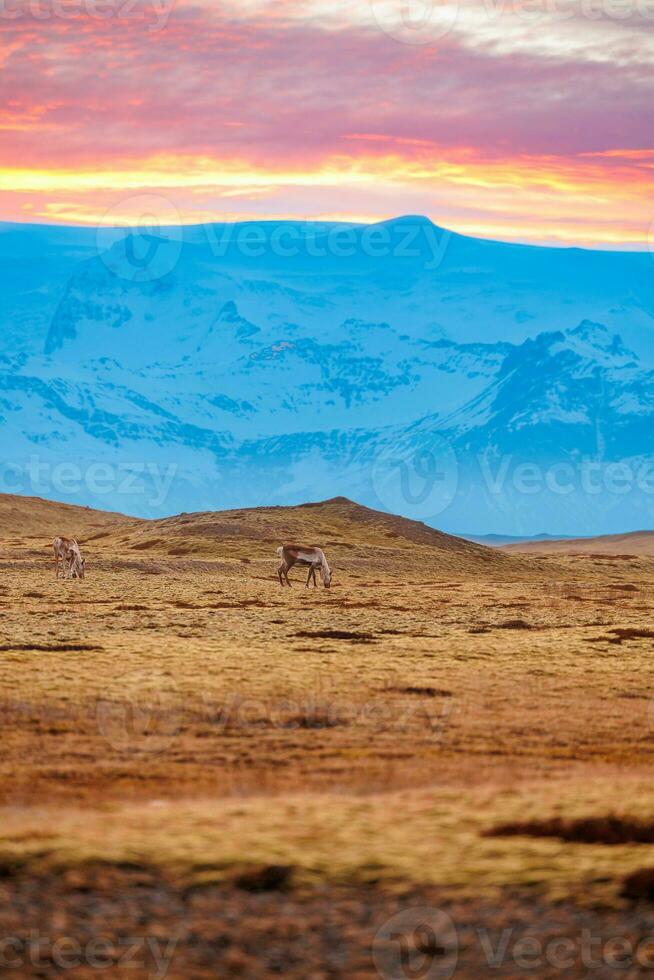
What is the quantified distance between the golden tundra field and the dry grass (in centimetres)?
7

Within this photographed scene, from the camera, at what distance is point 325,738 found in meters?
23.1

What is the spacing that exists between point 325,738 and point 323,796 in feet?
15.6

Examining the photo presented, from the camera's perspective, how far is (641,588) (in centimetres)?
7762

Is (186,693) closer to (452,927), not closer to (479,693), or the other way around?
(479,693)

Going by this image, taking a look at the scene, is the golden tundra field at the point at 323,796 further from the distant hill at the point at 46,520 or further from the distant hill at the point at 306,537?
the distant hill at the point at 46,520

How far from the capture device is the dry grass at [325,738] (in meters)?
15.0

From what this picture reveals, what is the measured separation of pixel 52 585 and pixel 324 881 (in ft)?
162

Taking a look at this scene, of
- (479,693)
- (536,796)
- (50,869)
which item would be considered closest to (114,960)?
(50,869)

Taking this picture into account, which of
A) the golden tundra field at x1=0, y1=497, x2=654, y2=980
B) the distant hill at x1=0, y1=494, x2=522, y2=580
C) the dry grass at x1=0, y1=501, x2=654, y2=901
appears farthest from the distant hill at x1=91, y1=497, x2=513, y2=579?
the golden tundra field at x1=0, y1=497, x2=654, y2=980

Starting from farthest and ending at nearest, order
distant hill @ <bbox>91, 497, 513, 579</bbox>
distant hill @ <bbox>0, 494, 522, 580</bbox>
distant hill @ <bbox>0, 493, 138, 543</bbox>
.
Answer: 1. distant hill @ <bbox>0, 493, 138, 543</bbox>
2. distant hill @ <bbox>91, 497, 513, 579</bbox>
3. distant hill @ <bbox>0, 494, 522, 580</bbox>

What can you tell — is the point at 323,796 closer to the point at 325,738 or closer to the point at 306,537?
the point at 325,738

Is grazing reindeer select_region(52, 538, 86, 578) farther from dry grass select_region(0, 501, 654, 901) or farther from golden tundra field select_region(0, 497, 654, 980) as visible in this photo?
golden tundra field select_region(0, 497, 654, 980)

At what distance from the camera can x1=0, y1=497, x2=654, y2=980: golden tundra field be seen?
12617 millimetres

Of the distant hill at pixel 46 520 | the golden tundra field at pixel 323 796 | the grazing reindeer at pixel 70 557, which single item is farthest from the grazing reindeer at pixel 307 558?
the distant hill at pixel 46 520
